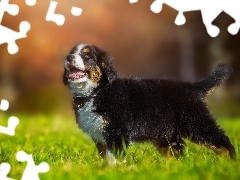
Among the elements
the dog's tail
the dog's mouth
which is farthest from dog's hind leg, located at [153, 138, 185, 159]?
the dog's mouth

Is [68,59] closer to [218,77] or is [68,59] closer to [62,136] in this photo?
[218,77]

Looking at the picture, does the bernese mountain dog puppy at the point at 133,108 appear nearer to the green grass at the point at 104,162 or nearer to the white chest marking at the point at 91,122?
the white chest marking at the point at 91,122

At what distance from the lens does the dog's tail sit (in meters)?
5.98

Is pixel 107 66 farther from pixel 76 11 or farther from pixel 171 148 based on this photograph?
pixel 171 148

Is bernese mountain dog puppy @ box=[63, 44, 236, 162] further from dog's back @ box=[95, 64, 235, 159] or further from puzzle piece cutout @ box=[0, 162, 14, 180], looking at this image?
puzzle piece cutout @ box=[0, 162, 14, 180]

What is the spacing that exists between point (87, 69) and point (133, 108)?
526 millimetres

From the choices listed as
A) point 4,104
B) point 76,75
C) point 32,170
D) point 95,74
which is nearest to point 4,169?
point 32,170

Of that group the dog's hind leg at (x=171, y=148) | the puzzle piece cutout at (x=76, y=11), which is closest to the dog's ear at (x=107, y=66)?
the puzzle piece cutout at (x=76, y=11)

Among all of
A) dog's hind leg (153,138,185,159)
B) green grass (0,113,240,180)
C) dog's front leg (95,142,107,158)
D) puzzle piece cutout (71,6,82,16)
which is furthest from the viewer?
dog's hind leg (153,138,185,159)

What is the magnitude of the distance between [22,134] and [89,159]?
2567 millimetres

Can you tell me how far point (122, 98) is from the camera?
552 centimetres

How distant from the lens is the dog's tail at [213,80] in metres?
5.98

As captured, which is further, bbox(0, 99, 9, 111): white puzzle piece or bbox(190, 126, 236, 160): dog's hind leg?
bbox(190, 126, 236, 160): dog's hind leg

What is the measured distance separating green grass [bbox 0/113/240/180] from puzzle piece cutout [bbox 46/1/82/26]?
121 centimetres
